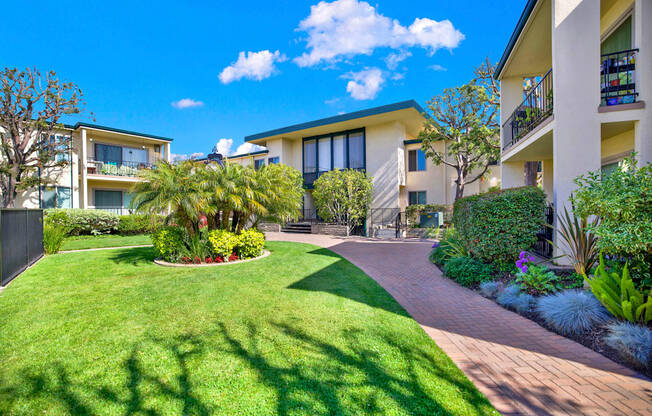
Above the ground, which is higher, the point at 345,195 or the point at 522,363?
the point at 345,195

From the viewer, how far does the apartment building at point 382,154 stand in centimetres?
1883

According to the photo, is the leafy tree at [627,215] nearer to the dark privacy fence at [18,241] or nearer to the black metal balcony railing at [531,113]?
the black metal balcony railing at [531,113]

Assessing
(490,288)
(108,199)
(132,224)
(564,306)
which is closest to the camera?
(564,306)

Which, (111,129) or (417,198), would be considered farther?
(417,198)

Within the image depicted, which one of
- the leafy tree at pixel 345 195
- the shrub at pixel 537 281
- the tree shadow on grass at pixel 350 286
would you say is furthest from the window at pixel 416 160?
the shrub at pixel 537 281

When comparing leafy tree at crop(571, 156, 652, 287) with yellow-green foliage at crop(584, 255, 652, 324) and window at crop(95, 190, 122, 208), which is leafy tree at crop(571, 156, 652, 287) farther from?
window at crop(95, 190, 122, 208)

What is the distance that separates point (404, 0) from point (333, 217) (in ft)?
37.9

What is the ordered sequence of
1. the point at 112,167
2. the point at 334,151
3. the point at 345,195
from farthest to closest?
the point at 334,151 < the point at 112,167 < the point at 345,195

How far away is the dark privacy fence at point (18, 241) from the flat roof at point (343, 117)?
49.1ft

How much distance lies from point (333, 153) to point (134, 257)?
15.1 meters

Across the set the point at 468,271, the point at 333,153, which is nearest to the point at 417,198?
the point at 333,153

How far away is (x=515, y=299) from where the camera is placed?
5.09 metres

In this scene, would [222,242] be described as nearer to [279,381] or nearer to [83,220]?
[279,381]

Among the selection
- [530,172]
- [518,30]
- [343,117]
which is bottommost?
[530,172]
